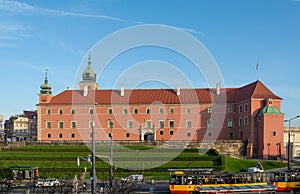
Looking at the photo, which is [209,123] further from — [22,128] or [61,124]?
[22,128]

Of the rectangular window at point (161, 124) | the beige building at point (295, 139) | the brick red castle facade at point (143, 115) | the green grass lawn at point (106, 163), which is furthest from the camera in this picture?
the rectangular window at point (161, 124)

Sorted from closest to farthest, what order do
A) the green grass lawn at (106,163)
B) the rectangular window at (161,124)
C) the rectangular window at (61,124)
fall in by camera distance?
the green grass lawn at (106,163) → the rectangular window at (161,124) → the rectangular window at (61,124)

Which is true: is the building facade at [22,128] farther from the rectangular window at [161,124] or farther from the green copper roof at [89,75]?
the rectangular window at [161,124]

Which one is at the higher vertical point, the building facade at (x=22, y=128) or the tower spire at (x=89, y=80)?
the tower spire at (x=89, y=80)

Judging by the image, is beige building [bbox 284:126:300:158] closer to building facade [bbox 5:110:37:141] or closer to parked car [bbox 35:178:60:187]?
parked car [bbox 35:178:60:187]

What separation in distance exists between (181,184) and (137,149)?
33666mm

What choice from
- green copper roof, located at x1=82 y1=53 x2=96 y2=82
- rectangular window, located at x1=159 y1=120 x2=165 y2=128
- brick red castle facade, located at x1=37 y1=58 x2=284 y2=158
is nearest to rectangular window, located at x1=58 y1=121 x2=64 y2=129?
brick red castle facade, located at x1=37 y1=58 x2=284 y2=158

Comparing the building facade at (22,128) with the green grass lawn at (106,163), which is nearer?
the green grass lawn at (106,163)

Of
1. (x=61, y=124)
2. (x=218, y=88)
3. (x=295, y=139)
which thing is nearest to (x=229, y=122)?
(x=218, y=88)

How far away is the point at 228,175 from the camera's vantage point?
3894 cm

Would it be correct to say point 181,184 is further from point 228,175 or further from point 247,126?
point 247,126

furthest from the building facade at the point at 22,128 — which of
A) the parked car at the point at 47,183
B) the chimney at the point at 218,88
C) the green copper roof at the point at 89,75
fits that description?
the parked car at the point at 47,183

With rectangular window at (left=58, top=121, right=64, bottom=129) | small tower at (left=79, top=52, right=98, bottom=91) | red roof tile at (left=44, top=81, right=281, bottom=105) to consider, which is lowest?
rectangular window at (left=58, top=121, right=64, bottom=129)

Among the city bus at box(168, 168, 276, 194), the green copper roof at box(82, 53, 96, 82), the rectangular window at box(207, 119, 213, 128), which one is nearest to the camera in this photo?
the city bus at box(168, 168, 276, 194)
